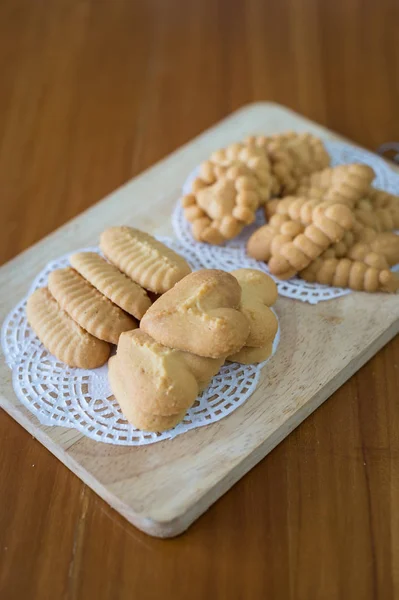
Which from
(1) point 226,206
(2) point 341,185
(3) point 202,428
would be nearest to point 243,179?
(1) point 226,206

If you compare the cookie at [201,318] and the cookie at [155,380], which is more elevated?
the cookie at [201,318]

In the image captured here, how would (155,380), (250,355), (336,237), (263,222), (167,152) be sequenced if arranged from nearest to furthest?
(155,380) < (250,355) < (336,237) < (263,222) < (167,152)

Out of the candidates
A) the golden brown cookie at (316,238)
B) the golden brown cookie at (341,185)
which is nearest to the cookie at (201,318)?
the golden brown cookie at (316,238)

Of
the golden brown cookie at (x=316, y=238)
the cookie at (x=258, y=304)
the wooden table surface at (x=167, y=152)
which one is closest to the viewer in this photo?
the wooden table surface at (x=167, y=152)

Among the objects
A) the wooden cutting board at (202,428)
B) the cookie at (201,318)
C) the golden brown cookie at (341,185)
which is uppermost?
the golden brown cookie at (341,185)

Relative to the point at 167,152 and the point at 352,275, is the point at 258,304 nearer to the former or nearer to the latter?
the point at 352,275

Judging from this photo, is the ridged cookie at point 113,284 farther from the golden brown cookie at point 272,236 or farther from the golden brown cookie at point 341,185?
the golden brown cookie at point 341,185

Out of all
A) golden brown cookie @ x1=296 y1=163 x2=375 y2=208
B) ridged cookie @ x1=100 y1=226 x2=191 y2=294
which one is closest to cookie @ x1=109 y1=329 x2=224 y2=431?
ridged cookie @ x1=100 y1=226 x2=191 y2=294

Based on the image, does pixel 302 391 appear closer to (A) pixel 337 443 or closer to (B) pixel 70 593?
(A) pixel 337 443
